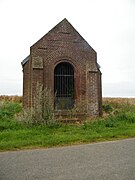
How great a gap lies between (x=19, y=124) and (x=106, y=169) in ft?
26.4

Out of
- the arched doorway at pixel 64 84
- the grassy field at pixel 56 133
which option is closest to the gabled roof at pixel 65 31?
the arched doorway at pixel 64 84

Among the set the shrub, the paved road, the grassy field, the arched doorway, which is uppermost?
the arched doorway

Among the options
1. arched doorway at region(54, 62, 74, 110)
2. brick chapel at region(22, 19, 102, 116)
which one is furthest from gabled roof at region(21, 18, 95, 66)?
arched doorway at region(54, 62, 74, 110)

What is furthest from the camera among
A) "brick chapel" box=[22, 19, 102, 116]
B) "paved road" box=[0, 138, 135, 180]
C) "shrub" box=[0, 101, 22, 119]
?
"shrub" box=[0, 101, 22, 119]

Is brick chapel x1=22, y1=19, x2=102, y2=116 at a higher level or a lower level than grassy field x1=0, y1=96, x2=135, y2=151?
higher

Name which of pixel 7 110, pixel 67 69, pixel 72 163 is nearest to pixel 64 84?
pixel 67 69

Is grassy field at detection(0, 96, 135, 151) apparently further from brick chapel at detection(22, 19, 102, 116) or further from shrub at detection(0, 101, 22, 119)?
shrub at detection(0, 101, 22, 119)

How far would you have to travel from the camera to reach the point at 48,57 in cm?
1756

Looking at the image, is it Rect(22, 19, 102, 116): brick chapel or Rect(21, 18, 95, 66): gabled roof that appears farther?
Rect(21, 18, 95, 66): gabled roof

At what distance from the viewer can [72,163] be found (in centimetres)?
731

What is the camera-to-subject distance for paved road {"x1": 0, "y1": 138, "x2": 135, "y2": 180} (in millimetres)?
6195

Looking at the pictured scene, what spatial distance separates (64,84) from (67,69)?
96cm

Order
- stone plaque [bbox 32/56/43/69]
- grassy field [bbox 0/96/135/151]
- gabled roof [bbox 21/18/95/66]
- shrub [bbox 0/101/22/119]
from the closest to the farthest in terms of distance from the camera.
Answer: grassy field [bbox 0/96/135/151] → stone plaque [bbox 32/56/43/69] → gabled roof [bbox 21/18/95/66] → shrub [bbox 0/101/22/119]

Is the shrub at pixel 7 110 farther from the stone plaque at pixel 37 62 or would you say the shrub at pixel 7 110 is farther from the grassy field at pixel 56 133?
the grassy field at pixel 56 133
